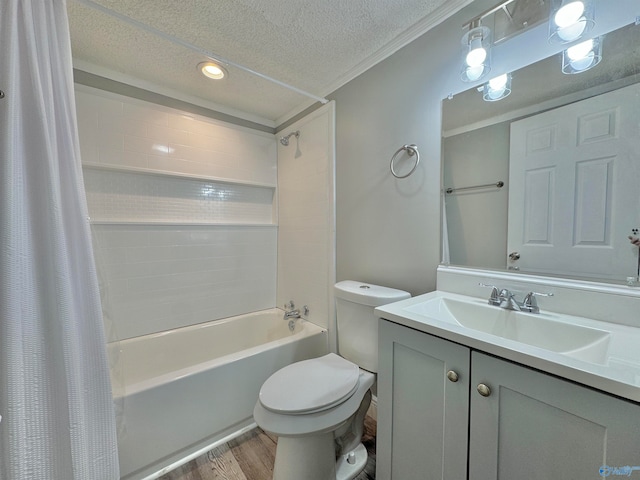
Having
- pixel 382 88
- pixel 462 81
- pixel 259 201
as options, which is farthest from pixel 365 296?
pixel 259 201

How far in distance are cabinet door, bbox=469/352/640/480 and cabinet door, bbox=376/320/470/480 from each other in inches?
1.6

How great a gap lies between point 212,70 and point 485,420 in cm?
223

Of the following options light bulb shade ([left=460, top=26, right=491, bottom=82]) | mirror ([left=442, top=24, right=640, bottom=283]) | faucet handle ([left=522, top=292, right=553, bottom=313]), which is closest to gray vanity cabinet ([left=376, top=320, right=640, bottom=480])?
faucet handle ([left=522, top=292, right=553, bottom=313])

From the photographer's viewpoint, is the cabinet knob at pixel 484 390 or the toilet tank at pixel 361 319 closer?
the cabinet knob at pixel 484 390

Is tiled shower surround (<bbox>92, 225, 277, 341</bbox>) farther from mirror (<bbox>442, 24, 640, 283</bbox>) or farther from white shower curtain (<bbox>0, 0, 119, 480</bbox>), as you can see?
mirror (<bbox>442, 24, 640, 283</bbox>)

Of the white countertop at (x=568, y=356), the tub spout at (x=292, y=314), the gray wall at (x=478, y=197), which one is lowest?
the tub spout at (x=292, y=314)

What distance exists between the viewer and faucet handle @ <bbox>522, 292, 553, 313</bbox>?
2.99ft

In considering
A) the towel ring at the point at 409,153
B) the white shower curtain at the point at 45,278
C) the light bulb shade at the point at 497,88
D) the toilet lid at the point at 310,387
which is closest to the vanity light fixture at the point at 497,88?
the light bulb shade at the point at 497,88

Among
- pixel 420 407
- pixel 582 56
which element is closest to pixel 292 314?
pixel 420 407

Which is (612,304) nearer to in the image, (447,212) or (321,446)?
(447,212)

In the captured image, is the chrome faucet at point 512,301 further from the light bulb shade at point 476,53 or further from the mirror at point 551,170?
the light bulb shade at point 476,53

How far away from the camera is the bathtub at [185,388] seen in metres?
1.16

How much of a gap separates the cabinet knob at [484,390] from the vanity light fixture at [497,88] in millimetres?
1132

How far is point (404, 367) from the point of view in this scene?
89 centimetres
